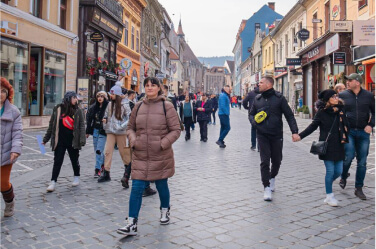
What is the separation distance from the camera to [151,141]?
14.6ft

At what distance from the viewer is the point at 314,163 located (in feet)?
30.5

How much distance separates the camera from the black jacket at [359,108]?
6.09 m

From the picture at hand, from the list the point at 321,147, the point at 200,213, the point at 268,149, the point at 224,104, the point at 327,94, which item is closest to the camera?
the point at 200,213

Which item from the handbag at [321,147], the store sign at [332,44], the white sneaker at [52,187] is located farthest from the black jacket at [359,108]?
the store sign at [332,44]

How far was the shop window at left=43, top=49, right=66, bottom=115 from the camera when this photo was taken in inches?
657

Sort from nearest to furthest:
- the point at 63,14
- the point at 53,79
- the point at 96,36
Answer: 1. the point at 53,79
2. the point at 63,14
3. the point at 96,36

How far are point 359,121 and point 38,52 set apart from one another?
44.2ft

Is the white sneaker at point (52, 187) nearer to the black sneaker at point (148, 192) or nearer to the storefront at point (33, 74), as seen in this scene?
the black sneaker at point (148, 192)

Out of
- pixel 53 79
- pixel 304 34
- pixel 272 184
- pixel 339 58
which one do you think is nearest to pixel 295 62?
pixel 304 34

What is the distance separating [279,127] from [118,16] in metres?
19.8

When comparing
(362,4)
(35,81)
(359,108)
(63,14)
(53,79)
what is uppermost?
(362,4)

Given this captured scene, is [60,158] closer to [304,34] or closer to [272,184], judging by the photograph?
[272,184]

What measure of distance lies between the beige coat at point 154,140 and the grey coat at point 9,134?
1.37 meters

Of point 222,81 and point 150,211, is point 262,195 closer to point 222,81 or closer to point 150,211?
point 150,211
